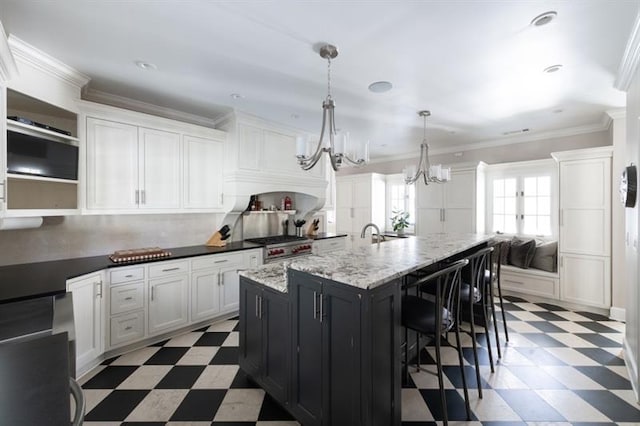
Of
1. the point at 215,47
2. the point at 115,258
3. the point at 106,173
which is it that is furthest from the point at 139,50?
the point at 115,258

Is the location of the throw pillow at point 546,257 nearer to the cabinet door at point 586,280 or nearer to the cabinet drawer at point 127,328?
the cabinet door at point 586,280

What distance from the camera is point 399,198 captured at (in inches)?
255

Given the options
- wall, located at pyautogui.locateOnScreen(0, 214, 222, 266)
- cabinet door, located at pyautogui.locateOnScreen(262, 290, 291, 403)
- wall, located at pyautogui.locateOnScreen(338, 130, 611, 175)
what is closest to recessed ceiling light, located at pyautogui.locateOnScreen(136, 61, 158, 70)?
wall, located at pyautogui.locateOnScreen(0, 214, 222, 266)

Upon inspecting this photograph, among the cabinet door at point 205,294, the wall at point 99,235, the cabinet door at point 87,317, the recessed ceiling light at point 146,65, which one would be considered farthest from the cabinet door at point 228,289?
the recessed ceiling light at point 146,65

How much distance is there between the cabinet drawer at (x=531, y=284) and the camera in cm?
395

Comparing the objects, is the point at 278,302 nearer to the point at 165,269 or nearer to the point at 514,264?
the point at 165,269

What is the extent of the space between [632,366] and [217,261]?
3.99 metres

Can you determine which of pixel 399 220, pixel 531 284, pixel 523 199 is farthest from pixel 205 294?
pixel 523 199

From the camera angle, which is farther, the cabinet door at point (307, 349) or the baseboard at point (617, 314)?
the baseboard at point (617, 314)

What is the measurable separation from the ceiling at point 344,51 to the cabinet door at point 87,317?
73.7 inches

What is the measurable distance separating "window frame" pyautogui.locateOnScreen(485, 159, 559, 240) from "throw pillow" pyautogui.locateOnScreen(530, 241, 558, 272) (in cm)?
29

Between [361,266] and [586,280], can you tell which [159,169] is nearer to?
[361,266]

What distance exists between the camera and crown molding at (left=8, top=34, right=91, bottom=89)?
78.5 inches

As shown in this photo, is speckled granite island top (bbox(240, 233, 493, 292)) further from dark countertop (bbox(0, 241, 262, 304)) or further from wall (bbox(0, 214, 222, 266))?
wall (bbox(0, 214, 222, 266))
